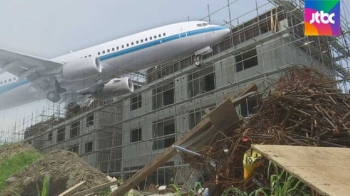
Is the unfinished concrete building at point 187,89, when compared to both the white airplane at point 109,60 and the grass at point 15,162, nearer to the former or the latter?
the white airplane at point 109,60

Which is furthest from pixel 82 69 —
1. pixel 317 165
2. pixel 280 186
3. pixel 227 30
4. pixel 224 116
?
pixel 317 165

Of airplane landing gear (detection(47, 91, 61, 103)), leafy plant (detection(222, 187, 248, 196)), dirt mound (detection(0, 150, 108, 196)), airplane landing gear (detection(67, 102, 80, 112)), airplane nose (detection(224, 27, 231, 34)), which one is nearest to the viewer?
leafy plant (detection(222, 187, 248, 196))

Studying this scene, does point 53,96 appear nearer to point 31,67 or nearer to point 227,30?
point 31,67

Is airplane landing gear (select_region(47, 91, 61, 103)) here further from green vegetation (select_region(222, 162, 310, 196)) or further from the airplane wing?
green vegetation (select_region(222, 162, 310, 196))

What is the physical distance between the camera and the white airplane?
16.5m

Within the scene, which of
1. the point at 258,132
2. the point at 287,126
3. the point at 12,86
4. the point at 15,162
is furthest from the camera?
the point at 12,86

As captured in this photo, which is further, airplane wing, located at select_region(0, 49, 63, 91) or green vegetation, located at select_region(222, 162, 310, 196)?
airplane wing, located at select_region(0, 49, 63, 91)

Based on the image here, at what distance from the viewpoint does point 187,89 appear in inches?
634

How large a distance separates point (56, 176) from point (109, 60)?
1164 cm

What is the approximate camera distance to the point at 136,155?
1752cm

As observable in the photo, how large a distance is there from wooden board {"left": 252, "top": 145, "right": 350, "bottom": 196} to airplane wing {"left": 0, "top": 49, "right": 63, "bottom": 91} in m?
16.9

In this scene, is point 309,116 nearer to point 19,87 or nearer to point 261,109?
point 261,109

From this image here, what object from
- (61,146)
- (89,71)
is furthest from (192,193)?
(61,146)

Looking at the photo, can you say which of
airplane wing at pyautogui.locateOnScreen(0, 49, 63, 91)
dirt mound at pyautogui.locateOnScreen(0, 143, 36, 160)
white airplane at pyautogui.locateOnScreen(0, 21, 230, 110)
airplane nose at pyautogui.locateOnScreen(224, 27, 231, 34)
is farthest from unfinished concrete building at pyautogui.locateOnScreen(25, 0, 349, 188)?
dirt mound at pyautogui.locateOnScreen(0, 143, 36, 160)
